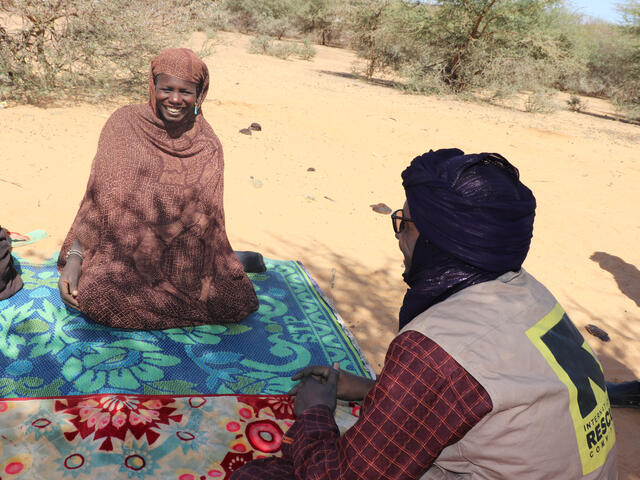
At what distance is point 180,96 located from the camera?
346 centimetres

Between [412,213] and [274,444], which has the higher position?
[412,213]

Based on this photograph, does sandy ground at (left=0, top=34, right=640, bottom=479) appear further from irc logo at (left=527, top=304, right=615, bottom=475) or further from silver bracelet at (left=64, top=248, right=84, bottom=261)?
irc logo at (left=527, top=304, right=615, bottom=475)

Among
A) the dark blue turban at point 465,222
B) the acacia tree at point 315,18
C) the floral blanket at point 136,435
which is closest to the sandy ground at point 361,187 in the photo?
the floral blanket at point 136,435

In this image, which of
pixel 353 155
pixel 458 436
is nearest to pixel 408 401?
pixel 458 436

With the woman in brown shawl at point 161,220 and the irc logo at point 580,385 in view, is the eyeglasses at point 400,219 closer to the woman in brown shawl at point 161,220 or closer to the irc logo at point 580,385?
the irc logo at point 580,385

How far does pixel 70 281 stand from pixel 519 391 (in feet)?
9.18

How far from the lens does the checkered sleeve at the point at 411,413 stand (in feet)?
4.21

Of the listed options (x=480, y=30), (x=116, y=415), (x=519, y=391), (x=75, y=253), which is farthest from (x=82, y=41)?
(x=480, y=30)

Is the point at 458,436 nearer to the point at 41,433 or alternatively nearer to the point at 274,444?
the point at 274,444

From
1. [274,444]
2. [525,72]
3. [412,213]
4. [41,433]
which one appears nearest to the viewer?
[412,213]

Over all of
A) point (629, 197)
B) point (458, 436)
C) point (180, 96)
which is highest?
point (180, 96)

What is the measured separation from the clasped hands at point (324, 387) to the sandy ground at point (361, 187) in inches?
59.8

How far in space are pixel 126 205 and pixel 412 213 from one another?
2314 mm

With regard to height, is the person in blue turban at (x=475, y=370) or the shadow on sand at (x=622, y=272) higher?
the person in blue turban at (x=475, y=370)
